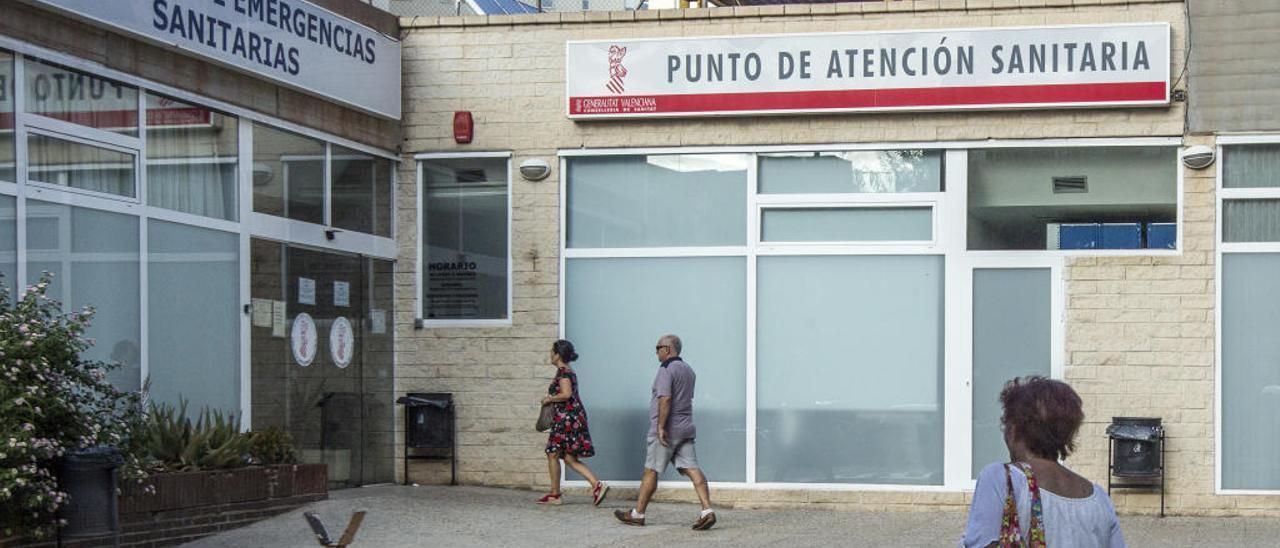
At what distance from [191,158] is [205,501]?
2.82 metres

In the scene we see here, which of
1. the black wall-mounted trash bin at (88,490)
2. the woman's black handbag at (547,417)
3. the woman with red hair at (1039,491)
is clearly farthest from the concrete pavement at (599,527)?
the woman with red hair at (1039,491)

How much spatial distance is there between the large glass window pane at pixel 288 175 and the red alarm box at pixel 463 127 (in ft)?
4.63

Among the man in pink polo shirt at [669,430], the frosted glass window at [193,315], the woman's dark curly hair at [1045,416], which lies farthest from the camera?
the man in pink polo shirt at [669,430]

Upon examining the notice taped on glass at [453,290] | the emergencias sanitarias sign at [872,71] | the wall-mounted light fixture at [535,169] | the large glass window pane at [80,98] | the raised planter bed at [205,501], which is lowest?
the raised planter bed at [205,501]

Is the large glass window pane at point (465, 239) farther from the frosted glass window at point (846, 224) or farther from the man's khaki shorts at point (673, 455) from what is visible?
the man's khaki shorts at point (673, 455)

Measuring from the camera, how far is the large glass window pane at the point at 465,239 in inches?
629

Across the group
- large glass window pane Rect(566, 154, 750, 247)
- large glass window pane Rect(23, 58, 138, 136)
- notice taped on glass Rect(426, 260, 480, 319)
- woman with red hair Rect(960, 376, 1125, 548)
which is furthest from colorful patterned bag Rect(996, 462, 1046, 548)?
notice taped on glass Rect(426, 260, 480, 319)

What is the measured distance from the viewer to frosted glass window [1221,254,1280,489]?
1458cm

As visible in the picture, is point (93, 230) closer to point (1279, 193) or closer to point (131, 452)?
point (131, 452)

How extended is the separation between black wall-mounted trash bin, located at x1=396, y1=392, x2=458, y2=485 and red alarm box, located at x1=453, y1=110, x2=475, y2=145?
233cm

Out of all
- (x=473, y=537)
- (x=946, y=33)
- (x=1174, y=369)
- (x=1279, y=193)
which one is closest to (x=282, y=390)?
(x=473, y=537)

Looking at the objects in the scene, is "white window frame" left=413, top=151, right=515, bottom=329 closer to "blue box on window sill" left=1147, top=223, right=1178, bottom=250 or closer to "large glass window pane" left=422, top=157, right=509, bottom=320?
"large glass window pane" left=422, top=157, right=509, bottom=320

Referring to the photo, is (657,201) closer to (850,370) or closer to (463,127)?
(463,127)

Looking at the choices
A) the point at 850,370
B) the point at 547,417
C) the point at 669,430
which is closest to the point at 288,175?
the point at 547,417
